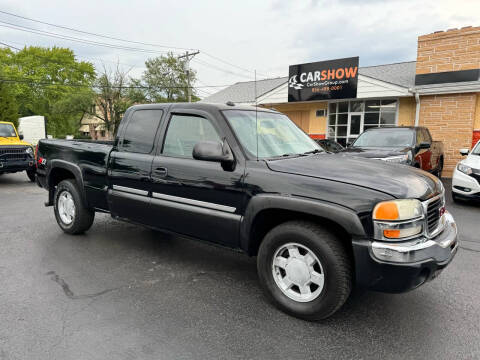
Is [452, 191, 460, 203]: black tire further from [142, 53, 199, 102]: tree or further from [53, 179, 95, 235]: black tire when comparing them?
[142, 53, 199, 102]: tree

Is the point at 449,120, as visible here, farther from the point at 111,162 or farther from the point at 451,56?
the point at 111,162

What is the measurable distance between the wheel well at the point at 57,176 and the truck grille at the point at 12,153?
6.37m

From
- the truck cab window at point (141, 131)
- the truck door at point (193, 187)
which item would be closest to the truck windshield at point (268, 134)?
the truck door at point (193, 187)

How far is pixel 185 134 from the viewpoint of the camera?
3637mm

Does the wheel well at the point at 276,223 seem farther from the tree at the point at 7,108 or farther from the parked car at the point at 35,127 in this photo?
the tree at the point at 7,108

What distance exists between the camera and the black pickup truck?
2.48 meters

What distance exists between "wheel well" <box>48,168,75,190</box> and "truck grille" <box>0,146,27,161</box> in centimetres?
637

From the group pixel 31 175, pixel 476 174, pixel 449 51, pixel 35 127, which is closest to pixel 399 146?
pixel 476 174

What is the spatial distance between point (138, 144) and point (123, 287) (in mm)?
1632

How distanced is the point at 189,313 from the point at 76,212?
2798 mm

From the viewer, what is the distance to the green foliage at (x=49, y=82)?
4125 cm

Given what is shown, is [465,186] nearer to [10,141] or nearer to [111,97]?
[10,141]

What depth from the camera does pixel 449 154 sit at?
12.4m

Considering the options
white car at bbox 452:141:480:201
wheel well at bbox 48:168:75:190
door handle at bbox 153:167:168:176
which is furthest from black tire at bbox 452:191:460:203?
wheel well at bbox 48:168:75:190
